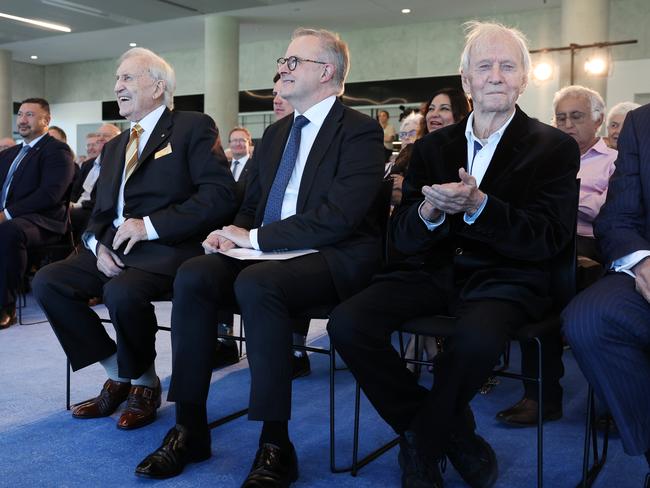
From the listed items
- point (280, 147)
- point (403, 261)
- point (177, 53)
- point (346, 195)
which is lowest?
point (403, 261)

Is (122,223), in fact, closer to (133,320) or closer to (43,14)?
(133,320)

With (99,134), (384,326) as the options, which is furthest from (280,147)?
(99,134)

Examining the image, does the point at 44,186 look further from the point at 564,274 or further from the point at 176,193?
the point at 564,274

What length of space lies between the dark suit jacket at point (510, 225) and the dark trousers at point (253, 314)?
1.09 ft

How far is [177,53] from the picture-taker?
15.7 m

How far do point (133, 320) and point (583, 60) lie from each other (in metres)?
8.34

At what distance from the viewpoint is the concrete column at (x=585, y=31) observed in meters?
9.05

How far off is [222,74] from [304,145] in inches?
400

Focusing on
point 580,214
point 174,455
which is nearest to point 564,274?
point 580,214

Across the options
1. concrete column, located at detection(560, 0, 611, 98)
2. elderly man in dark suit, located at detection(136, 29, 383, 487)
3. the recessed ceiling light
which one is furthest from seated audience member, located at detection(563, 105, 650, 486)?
the recessed ceiling light

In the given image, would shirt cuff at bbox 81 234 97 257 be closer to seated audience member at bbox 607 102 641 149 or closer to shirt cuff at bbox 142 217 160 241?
shirt cuff at bbox 142 217 160 241

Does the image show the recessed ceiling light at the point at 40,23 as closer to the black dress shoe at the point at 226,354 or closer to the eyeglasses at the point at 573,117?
the black dress shoe at the point at 226,354

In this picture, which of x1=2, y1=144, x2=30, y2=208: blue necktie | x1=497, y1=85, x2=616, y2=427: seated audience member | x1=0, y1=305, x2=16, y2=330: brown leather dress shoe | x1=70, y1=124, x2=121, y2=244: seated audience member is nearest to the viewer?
x1=497, y1=85, x2=616, y2=427: seated audience member

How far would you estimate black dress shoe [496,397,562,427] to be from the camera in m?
2.50
